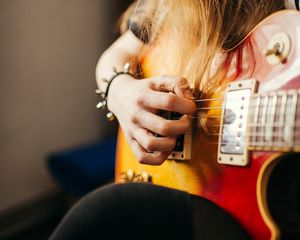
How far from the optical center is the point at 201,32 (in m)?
0.58

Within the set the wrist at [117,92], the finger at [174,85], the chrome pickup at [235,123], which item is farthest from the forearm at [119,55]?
the chrome pickup at [235,123]

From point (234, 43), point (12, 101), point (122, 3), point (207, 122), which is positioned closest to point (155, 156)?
point (207, 122)

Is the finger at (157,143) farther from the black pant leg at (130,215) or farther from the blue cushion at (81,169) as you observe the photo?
the blue cushion at (81,169)

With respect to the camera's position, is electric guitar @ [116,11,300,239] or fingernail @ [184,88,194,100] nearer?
electric guitar @ [116,11,300,239]

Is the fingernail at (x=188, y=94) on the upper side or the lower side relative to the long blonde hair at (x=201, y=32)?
lower

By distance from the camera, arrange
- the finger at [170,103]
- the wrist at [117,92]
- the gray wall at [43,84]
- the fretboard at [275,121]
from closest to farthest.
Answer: the fretboard at [275,121] < the finger at [170,103] < the wrist at [117,92] < the gray wall at [43,84]

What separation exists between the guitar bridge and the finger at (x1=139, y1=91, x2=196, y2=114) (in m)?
0.05

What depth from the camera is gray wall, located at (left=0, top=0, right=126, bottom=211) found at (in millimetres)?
1577

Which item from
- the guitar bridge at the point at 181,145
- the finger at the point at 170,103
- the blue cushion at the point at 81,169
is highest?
→ the finger at the point at 170,103

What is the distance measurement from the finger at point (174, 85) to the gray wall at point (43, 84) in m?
1.00

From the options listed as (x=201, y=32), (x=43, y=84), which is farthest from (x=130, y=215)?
(x=43, y=84)

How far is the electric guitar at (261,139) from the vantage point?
404 millimetres

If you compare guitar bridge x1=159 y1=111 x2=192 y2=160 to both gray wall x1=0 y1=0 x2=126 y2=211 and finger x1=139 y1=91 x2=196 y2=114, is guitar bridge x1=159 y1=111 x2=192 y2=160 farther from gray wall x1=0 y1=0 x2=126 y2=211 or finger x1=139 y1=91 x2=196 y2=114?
gray wall x1=0 y1=0 x2=126 y2=211

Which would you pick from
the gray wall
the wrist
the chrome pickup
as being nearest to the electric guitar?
the chrome pickup
